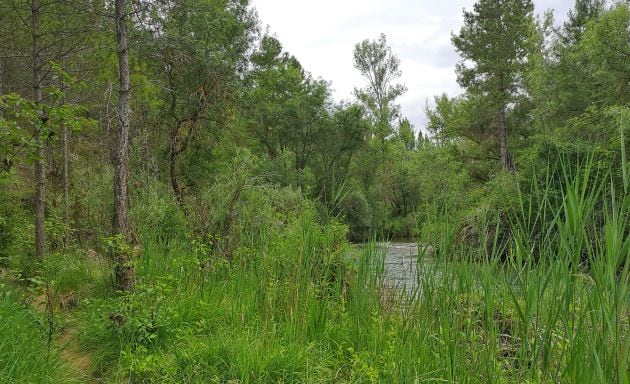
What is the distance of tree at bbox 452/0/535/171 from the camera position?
2197 centimetres

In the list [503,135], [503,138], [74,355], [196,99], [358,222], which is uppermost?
[503,135]

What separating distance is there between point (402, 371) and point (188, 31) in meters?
11.9

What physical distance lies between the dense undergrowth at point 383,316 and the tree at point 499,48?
67.4 ft

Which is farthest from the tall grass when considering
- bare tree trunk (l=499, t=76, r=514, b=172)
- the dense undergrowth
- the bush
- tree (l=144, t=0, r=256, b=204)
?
bare tree trunk (l=499, t=76, r=514, b=172)

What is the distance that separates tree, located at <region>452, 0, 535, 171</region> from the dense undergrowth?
20.6m

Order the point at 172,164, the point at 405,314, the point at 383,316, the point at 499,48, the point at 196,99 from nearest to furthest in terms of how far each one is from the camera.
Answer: the point at 405,314, the point at 383,316, the point at 172,164, the point at 196,99, the point at 499,48

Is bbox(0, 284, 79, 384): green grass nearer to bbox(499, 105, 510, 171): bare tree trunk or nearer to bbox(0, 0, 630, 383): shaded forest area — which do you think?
bbox(0, 0, 630, 383): shaded forest area

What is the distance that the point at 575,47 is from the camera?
17.7 metres

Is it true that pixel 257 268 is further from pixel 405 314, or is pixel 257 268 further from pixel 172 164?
pixel 172 164

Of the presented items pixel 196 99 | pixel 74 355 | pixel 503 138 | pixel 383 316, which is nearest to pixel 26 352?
pixel 74 355

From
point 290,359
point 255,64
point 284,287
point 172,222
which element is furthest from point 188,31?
point 255,64

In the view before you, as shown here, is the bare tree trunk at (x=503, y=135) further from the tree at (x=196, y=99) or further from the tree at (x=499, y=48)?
the tree at (x=196, y=99)

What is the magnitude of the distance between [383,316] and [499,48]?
22.6m

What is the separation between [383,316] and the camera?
310 centimetres
